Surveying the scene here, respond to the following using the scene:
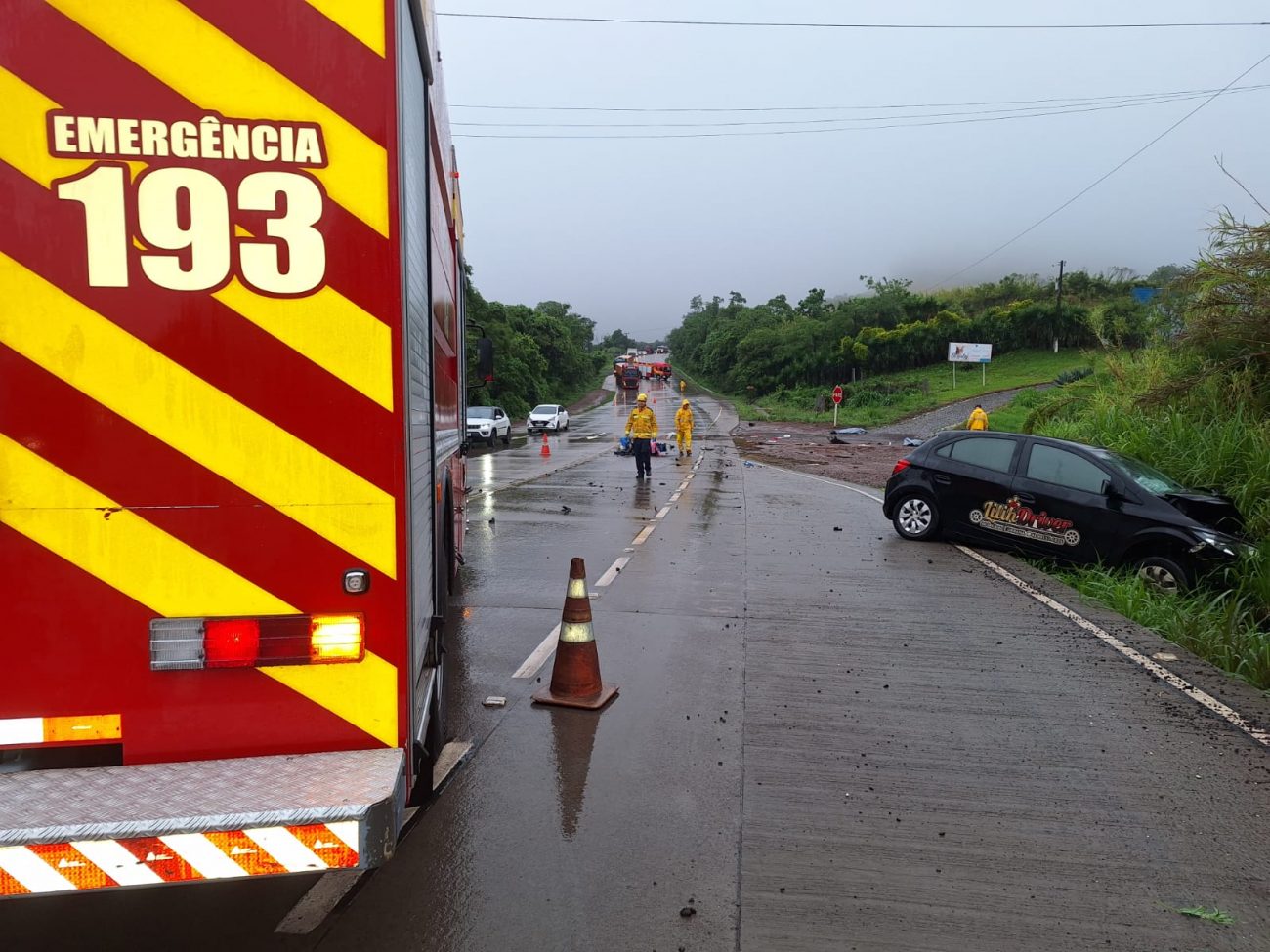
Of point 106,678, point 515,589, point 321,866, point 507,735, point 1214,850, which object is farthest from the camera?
point 515,589

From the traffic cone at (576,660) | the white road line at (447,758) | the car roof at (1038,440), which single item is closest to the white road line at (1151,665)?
the car roof at (1038,440)

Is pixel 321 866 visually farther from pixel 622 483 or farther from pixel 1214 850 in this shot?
pixel 622 483

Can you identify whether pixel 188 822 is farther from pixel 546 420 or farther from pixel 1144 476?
pixel 546 420

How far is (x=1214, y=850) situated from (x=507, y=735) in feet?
11.4

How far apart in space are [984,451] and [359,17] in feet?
31.8

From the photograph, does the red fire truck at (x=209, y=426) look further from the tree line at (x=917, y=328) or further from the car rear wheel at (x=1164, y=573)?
the tree line at (x=917, y=328)

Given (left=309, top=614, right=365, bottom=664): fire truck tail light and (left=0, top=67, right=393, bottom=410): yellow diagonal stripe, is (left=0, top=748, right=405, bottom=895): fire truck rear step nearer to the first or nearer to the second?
(left=309, top=614, right=365, bottom=664): fire truck tail light

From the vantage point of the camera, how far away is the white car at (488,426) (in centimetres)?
3428

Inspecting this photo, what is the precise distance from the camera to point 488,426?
3453cm

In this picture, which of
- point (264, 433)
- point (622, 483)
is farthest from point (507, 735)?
point (622, 483)

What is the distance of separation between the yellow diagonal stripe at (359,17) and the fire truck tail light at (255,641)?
6.08 ft

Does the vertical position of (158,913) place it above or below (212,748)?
below

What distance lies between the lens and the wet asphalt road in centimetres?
327

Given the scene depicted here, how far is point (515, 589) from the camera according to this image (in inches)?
344
